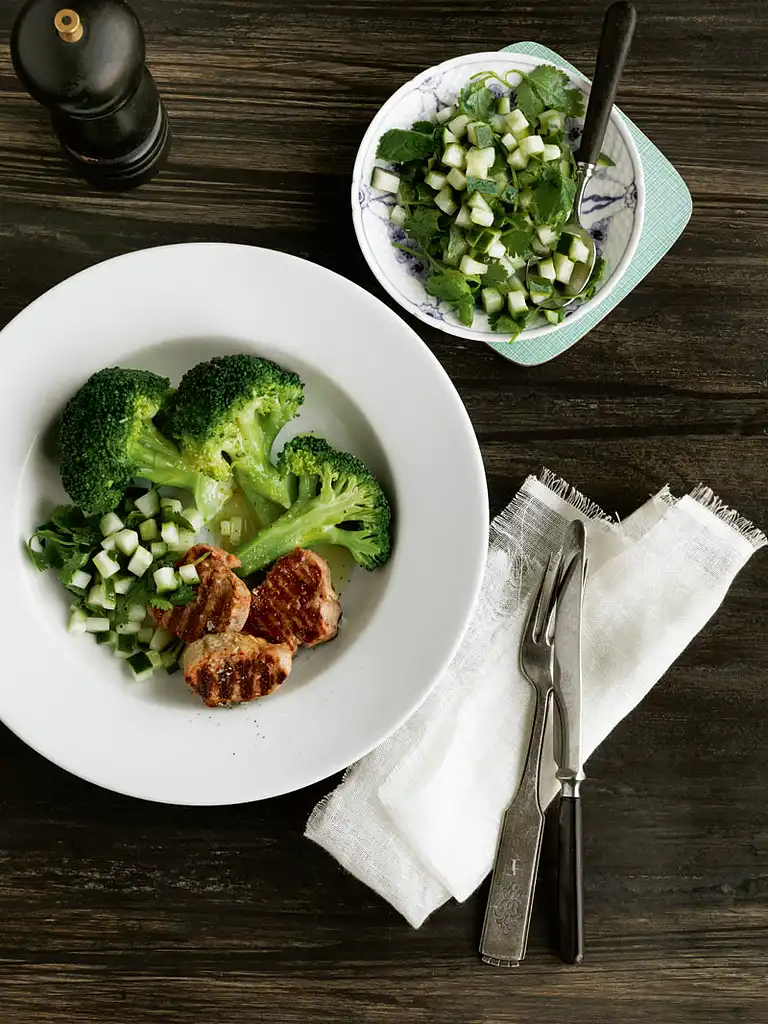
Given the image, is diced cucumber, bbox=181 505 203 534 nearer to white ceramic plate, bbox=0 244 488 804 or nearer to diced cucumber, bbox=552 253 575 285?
white ceramic plate, bbox=0 244 488 804

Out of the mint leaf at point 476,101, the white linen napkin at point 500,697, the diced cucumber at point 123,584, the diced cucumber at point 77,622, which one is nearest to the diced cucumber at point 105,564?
the diced cucumber at point 123,584

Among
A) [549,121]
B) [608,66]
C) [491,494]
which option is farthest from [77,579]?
[608,66]

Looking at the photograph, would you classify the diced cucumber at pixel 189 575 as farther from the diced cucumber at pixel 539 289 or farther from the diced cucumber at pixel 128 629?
the diced cucumber at pixel 539 289

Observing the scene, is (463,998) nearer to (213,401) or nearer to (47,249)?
(213,401)

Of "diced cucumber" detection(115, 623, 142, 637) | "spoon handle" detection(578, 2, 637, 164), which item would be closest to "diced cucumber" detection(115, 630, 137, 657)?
"diced cucumber" detection(115, 623, 142, 637)

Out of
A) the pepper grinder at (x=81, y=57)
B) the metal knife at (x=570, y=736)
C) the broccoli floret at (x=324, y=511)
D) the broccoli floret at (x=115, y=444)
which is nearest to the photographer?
the pepper grinder at (x=81, y=57)

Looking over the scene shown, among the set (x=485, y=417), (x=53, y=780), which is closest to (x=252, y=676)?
(x=53, y=780)

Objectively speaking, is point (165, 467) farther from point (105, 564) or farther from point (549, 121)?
point (549, 121)
